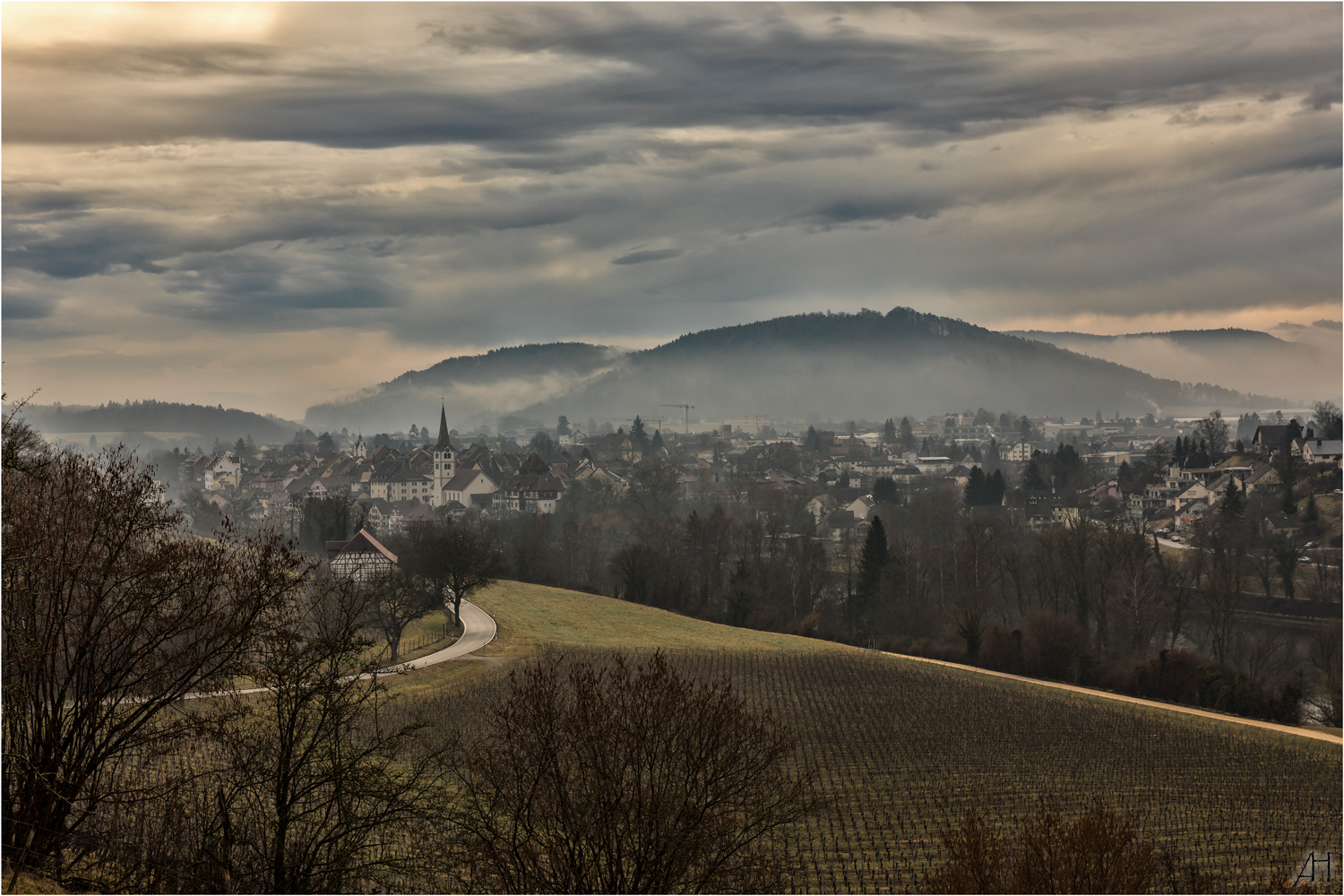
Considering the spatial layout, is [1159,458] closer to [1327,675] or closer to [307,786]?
[1327,675]

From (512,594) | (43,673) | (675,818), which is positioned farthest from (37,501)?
(512,594)

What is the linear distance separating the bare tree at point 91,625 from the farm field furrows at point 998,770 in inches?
414

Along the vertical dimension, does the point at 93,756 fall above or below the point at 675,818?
above

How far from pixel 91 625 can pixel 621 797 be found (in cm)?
838

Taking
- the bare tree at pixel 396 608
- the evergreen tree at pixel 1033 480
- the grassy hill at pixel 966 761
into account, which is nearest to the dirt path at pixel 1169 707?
the grassy hill at pixel 966 761

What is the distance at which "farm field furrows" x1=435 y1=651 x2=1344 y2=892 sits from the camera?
71.6 feet

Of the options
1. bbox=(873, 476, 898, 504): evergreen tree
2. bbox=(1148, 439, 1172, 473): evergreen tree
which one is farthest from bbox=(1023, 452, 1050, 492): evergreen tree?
bbox=(873, 476, 898, 504): evergreen tree

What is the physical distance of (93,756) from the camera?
14125 millimetres

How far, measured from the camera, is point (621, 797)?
15109 millimetres

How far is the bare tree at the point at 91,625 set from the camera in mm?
13877

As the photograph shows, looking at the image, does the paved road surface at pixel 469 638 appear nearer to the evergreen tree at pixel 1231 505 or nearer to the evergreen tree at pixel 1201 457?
the evergreen tree at pixel 1231 505

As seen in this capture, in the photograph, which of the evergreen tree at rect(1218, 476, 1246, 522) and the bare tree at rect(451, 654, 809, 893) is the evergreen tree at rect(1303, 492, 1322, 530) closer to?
the evergreen tree at rect(1218, 476, 1246, 522)

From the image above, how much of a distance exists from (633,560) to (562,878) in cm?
5023

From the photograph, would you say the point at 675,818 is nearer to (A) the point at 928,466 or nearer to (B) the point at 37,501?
(B) the point at 37,501
